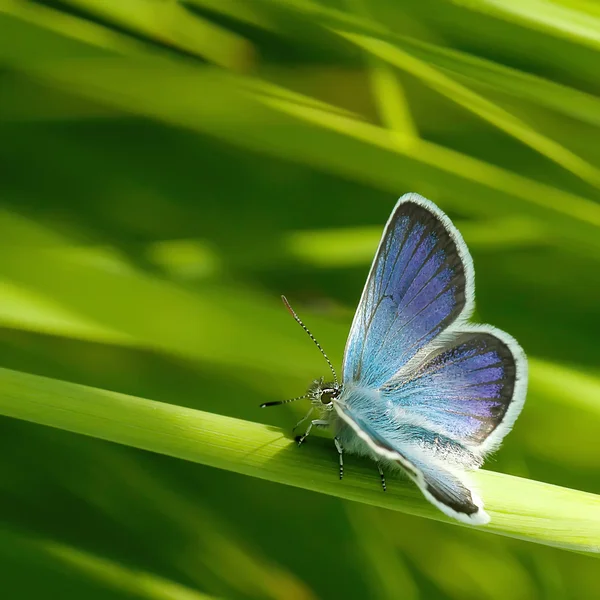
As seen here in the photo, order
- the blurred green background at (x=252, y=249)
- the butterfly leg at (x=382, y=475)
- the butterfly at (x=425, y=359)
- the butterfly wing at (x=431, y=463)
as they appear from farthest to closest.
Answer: the blurred green background at (x=252, y=249)
the butterfly at (x=425, y=359)
the butterfly leg at (x=382, y=475)
the butterfly wing at (x=431, y=463)

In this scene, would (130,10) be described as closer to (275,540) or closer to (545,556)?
(275,540)

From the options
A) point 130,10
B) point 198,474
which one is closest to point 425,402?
point 198,474

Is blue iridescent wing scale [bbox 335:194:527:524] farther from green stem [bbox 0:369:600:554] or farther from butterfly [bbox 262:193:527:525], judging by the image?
green stem [bbox 0:369:600:554]

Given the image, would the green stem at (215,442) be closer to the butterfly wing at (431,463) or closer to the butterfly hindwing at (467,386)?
the butterfly wing at (431,463)

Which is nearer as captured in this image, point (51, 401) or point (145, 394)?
point (51, 401)

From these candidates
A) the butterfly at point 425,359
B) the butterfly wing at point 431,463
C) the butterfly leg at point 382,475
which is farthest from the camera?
the butterfly at point 425,359

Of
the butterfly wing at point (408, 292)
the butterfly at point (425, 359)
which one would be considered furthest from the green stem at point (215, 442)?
the butterfly wing at point (408, 292)

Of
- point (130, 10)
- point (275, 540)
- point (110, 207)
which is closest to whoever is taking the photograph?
point (275, 540)
